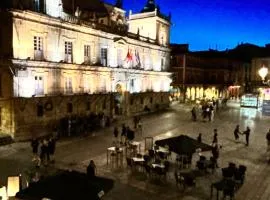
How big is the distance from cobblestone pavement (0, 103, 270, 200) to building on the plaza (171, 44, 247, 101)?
103 feet

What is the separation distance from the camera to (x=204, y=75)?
7388cm

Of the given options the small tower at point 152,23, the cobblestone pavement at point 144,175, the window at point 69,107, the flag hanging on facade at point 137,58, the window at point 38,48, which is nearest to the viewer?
the cobblestone pavement at point 144,175

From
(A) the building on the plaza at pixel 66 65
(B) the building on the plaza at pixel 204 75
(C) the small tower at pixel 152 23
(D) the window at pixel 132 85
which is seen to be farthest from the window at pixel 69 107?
(B) the building on the plaza at pixel 204 75

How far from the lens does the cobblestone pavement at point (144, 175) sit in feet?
48.6

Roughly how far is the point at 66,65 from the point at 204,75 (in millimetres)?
50144

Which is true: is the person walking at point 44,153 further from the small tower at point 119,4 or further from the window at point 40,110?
the small tower at point 119,4

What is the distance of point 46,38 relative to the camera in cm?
2784

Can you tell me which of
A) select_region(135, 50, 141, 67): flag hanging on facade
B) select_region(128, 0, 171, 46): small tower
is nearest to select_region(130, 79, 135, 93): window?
select_region(135, 50, 141, 67): flag hanging on facade

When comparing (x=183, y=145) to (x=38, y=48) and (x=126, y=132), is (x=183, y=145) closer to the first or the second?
(x=126, y=132)

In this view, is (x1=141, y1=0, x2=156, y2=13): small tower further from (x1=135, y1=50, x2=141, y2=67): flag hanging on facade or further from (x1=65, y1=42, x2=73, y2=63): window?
(x1=65, y1=42, x2=73, y2=63): window

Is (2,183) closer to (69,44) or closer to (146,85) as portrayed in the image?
(69,44)

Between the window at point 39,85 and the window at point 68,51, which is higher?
the window at point 68,51

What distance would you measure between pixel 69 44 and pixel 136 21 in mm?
21107

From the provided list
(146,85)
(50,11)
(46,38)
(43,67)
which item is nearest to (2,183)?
(43,67)
